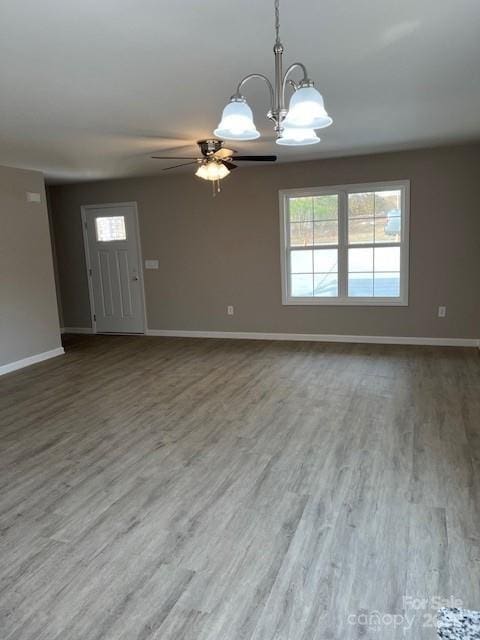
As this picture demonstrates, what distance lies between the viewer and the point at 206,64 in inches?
101

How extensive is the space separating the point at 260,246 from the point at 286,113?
421cm

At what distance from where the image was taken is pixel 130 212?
6973mm

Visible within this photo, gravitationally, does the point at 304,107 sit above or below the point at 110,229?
above

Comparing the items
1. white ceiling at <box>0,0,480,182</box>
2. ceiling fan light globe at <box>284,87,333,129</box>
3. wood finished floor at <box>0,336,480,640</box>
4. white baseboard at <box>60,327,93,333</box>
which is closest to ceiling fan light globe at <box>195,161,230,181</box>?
white ceiling at <box>0,0,480,182</box>

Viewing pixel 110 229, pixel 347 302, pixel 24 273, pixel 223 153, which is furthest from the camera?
pixel 110 229

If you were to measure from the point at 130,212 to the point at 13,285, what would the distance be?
2275 millimetres

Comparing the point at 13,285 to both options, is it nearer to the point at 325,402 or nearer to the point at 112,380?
the point at 112,380

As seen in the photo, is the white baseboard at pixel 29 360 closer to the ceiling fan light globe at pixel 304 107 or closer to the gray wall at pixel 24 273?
the gray wall at pixel 24 273

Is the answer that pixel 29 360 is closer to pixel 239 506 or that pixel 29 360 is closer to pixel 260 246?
pixel 260 246

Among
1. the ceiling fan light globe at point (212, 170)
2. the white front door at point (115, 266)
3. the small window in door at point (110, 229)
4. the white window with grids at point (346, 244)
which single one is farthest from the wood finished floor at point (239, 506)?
the small window in door at point (110, 229)

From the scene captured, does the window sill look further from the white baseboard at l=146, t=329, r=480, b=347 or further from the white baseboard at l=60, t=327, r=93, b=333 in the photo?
the white baseboard at l=60, t=327, r=93, b=333

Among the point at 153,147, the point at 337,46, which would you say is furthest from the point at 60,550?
the point at 153,147

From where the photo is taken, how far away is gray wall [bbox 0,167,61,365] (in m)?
5.31

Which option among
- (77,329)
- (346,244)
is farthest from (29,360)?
(346,244)
